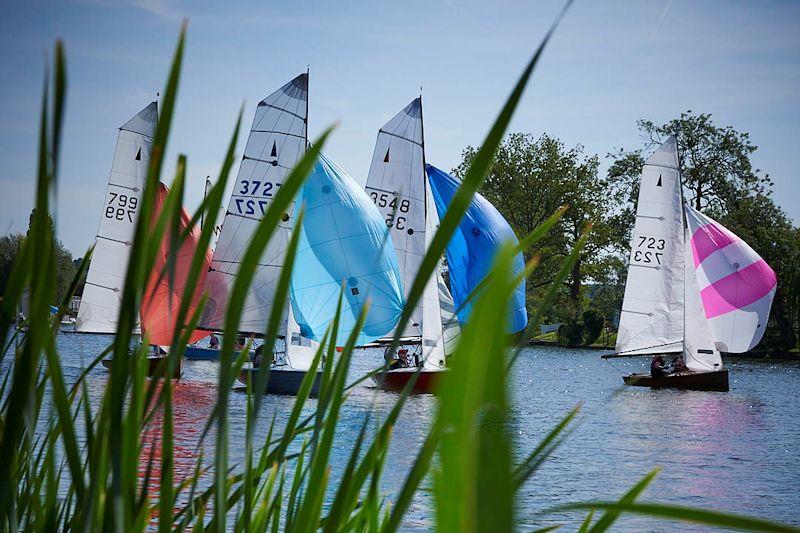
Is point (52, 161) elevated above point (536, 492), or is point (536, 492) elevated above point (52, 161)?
point (52, 161)

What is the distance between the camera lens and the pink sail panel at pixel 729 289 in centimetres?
2702

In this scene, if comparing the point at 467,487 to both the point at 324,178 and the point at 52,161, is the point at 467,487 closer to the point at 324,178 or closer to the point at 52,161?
the point at 52,161

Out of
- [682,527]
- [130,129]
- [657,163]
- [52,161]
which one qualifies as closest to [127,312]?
[52,161]

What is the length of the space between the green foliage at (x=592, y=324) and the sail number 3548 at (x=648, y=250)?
25.7 m

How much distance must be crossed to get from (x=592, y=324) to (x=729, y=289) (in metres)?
23.5

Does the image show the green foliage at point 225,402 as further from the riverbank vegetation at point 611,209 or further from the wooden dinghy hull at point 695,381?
the riverbank vegetation at point 611,209

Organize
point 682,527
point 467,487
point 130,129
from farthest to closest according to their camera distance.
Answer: point 130,129
point 682,527
point 467,487

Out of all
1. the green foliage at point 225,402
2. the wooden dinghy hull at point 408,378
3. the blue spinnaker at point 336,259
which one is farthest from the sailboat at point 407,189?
the green foliage at point 225,402

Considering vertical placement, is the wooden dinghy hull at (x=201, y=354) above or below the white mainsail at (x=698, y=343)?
below

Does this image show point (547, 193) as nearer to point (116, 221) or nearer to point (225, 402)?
point (116, 221)

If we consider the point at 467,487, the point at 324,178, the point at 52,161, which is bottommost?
the point at 467,487

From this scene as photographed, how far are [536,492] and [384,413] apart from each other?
6.35 m

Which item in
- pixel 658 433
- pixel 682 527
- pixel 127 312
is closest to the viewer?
pixel 127 312

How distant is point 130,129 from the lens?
22281 millimetres
